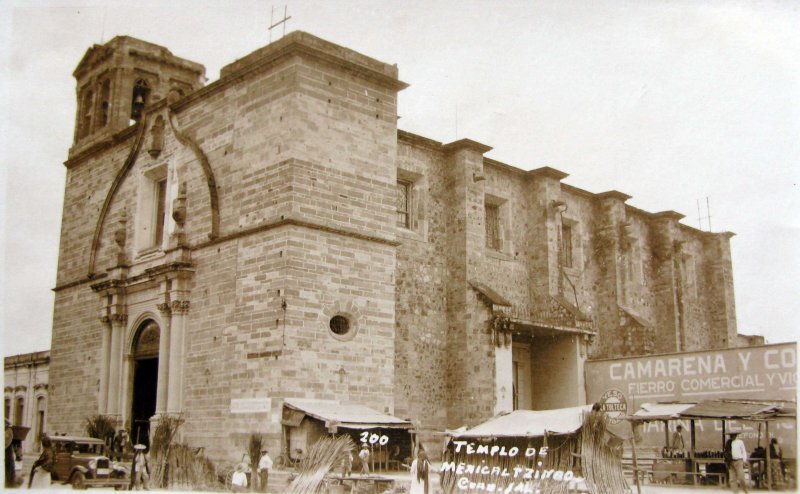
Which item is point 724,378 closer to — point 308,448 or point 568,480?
point 568,480

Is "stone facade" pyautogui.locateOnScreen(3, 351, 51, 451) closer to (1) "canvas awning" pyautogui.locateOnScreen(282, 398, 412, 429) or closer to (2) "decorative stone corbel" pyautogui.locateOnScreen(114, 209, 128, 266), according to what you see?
(2) "decorative stone corbel" pyautogui.locateOnScreen(114, 209, 128, 266)

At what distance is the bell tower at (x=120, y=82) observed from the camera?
21.9 m

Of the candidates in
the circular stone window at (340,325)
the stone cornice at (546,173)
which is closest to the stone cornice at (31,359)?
the circular stone window at (340,325)

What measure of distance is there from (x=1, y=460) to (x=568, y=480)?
32.1 feet

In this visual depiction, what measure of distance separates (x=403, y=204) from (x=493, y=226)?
128 inches

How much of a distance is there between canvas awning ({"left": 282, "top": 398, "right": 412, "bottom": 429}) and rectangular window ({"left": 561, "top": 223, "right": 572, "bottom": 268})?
10190 millimetres

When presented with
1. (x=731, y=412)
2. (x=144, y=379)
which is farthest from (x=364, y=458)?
(x=144, y=379)

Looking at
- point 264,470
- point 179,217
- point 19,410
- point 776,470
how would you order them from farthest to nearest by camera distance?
point 19,410 → point 179,217 → point 776,470 → point 264,470

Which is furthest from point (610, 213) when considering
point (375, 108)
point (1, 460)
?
point (1, 460)

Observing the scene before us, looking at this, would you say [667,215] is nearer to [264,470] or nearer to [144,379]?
[144,379]

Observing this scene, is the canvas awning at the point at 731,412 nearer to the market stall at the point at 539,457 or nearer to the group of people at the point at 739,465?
the group of people at the point at 739,465

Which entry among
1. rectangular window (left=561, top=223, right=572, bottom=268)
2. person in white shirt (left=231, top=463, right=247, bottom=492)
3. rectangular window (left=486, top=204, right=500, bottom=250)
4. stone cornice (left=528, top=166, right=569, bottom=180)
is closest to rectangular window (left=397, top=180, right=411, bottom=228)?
rectangular window (left=486, top=204, right=500, bottom=250)

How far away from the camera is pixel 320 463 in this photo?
13531 millimetres

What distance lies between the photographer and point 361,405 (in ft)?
51.7
